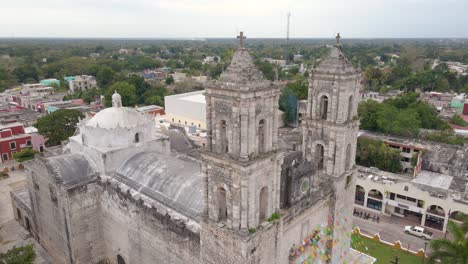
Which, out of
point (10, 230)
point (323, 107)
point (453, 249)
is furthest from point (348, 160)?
point (10, 230)

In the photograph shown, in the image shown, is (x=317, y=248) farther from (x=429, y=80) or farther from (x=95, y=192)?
(x=429, y=80)

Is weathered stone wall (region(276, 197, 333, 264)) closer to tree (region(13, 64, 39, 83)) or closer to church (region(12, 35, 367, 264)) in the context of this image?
church (region(12, 35, 367, 264))

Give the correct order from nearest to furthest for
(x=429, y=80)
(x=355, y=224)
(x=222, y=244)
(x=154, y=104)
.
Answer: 1. (x=222, y=244)
2. (x=355, y=224)
3. (x=154, y=104)
4. (x=429, y=80)

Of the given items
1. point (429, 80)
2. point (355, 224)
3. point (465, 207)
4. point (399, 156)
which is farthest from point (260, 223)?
point (429, 80)

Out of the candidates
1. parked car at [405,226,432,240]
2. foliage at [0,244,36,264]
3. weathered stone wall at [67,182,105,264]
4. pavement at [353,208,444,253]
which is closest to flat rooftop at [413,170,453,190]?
pavement at [353,208,444,253]

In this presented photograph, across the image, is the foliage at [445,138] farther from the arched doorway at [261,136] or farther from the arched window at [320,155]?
the arched doorway at [261,136]
